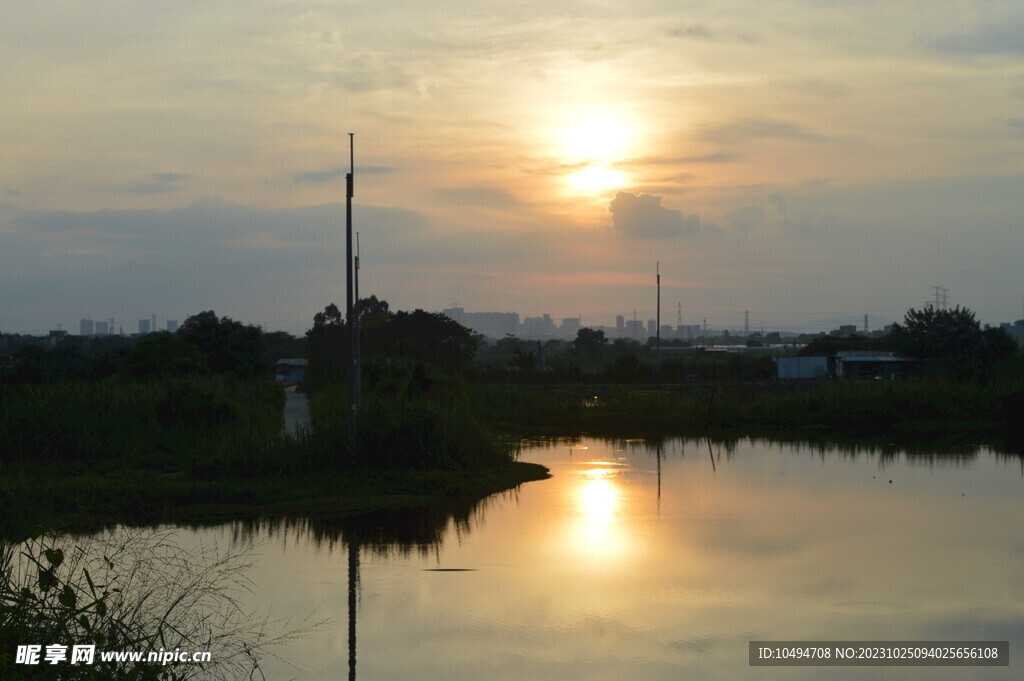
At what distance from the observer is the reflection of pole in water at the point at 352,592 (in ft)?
32.4

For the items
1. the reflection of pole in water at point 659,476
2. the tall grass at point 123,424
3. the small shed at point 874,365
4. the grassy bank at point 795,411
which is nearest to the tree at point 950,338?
the small shed at point 874,365

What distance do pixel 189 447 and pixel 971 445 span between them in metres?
22.1

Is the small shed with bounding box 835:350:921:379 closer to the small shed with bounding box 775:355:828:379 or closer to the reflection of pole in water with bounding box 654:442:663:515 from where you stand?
the small shed with bounding box 775:355:828:379

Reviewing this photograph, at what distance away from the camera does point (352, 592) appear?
12.5 meters

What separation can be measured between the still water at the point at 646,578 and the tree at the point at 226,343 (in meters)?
33.8

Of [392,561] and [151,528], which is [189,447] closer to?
[151,528]

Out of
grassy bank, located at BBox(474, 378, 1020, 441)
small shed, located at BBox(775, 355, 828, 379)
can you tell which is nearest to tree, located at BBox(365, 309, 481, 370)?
small shed, located at BBox(775, 355, 828, 379)

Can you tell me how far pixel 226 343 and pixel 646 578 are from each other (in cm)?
4349

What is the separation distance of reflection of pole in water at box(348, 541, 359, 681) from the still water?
43 mm

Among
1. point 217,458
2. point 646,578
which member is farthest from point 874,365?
point 646,578

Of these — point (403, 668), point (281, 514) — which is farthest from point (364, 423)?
point (403, 668)

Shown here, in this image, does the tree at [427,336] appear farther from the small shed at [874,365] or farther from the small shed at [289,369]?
the small shed at [874,365]

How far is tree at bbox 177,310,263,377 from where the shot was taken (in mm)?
53062

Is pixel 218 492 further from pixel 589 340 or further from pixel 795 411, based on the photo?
pixel 589 340
